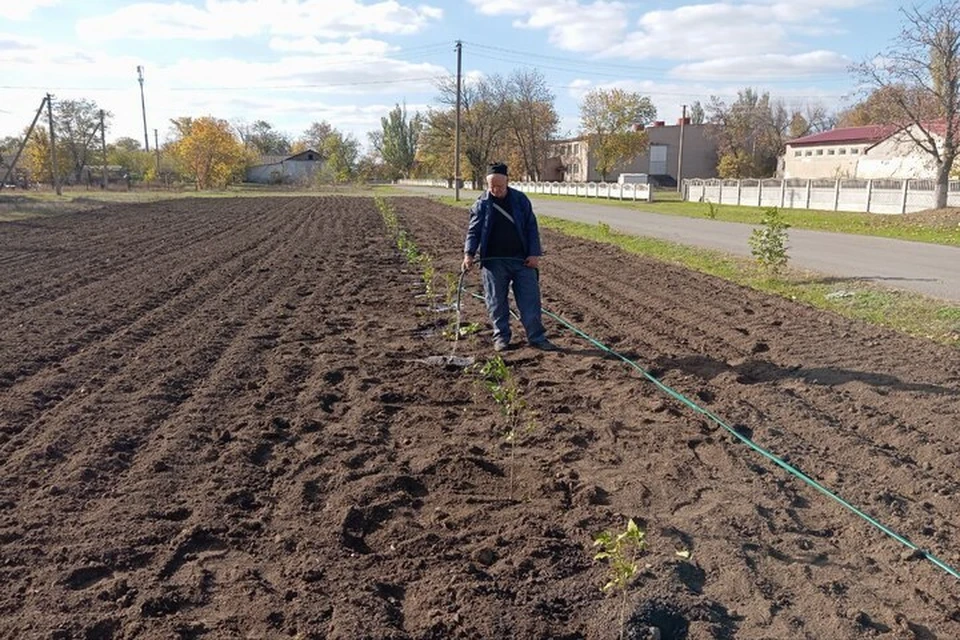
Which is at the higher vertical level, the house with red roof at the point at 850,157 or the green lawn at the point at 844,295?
the house with red roof at the point at 850,157

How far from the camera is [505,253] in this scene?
7.48 metres

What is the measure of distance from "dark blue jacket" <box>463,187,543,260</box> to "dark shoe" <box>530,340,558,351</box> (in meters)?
0.93

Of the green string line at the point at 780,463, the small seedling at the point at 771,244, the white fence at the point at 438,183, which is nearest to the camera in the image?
the green string line at the point at 780,463

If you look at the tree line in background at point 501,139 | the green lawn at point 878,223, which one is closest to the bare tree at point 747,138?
the tree line in background at point 501,139

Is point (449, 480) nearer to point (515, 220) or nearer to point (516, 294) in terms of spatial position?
point (516, 294)

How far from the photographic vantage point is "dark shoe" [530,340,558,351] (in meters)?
7.54

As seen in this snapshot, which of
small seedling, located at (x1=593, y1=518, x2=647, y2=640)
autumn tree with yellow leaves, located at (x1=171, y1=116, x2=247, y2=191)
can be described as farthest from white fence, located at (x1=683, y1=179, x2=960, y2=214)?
autumn tree with yellow leaves, located at (x1=171, y1=116, x2=247, y2=191)

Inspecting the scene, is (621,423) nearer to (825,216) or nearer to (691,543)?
(691,543)

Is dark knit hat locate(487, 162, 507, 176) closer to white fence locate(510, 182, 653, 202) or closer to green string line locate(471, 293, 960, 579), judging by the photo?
green string line locate(471, 293, 960, 579)

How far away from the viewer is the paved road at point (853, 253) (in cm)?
1147

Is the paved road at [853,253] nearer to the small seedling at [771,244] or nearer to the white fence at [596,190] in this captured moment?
the small seedling at [771,244]

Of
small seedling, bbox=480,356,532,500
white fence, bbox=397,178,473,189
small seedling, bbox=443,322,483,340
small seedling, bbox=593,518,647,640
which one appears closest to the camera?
small seedling, bbox=593,518,647,640

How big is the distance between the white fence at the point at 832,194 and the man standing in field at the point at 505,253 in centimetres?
2492

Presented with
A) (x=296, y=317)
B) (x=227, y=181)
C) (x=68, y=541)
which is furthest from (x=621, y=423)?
(x=227, y=181)
